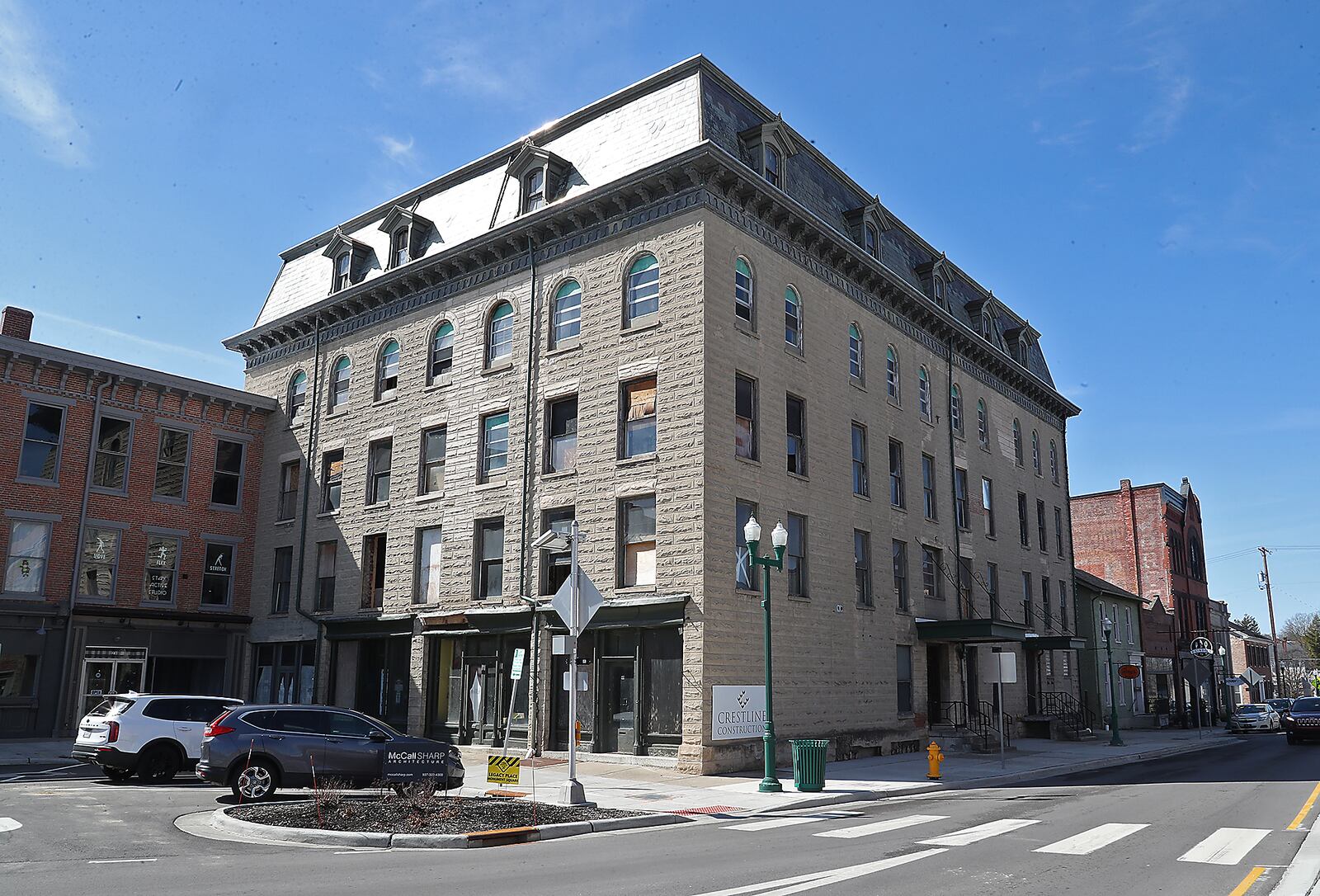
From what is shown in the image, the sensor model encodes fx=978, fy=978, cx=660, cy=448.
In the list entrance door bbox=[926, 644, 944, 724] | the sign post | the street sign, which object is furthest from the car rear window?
the sign post

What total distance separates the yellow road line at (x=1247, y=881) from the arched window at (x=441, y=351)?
2435cm

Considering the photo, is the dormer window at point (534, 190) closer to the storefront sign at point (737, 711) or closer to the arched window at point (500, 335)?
the arched window at point (500, 335)

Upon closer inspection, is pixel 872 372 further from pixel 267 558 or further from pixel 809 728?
pixel 267 558

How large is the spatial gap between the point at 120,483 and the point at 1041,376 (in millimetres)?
37937

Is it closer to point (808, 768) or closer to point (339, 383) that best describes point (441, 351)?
point (339, 383)

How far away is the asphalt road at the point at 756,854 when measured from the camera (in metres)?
9.41

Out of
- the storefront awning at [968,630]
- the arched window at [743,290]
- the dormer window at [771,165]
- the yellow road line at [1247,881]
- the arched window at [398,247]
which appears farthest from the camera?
the arched window at [398,247]

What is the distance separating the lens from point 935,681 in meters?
32.4

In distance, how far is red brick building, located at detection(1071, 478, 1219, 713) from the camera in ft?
189

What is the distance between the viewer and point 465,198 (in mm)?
31281

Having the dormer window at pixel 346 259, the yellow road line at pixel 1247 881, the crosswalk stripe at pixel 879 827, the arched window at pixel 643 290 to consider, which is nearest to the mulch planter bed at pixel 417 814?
the crosswalk stripe at pixel 879 827

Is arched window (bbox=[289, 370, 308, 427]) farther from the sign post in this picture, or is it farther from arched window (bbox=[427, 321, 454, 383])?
the sign post

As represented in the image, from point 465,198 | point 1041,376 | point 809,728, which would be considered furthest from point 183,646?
point 1041,376

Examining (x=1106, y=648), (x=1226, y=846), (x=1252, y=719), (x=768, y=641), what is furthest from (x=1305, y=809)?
(x=1252, y=719)
